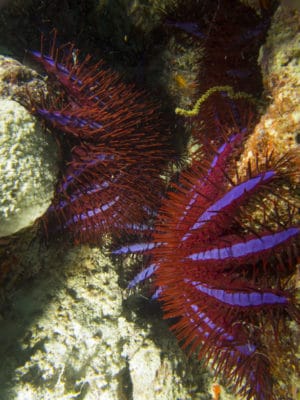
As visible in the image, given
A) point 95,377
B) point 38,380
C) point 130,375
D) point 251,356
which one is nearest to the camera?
point 251,356

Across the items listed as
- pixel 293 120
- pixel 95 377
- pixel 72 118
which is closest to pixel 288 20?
pixel 293 120

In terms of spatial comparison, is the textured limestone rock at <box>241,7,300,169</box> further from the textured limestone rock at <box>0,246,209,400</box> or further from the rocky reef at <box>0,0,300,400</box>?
the textured limestone rock at <box>0,246,209,400</box>

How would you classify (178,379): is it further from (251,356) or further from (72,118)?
(72,118)

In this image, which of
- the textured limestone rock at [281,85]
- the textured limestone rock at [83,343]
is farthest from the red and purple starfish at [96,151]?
the textured limestone rock at [281,85]

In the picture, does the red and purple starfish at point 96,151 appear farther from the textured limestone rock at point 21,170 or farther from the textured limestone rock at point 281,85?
the textured limestone rock at point 281,85

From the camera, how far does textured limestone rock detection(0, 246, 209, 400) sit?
8.99 ft

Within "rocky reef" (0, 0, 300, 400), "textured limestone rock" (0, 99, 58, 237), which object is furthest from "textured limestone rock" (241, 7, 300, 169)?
"textured limestone rock" (0, 99, 58, 237)

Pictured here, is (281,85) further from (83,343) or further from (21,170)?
(83,343)

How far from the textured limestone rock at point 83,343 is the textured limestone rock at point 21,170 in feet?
2.99

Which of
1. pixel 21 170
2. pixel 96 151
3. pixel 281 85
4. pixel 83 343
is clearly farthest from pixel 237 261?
pixel 83 343

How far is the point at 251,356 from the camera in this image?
234cm

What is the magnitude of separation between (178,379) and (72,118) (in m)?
2.65

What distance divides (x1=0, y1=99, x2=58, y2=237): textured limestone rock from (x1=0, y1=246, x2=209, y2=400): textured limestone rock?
2.99ft

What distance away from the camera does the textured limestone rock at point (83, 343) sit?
8.99 feet
